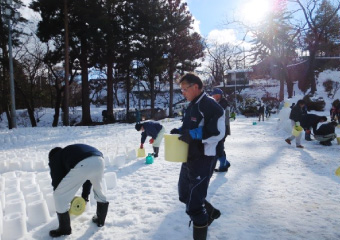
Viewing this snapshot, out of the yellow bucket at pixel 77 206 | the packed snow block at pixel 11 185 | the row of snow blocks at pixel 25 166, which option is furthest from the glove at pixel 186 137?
the row of snow blocks at pixel 25 166

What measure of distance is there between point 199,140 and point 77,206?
74.4 inches

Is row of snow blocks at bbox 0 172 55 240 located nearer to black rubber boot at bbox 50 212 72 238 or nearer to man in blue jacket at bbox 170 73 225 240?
black rubber boot at bbox 50 212 72 238

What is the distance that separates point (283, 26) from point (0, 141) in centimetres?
2750

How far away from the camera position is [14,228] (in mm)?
2928

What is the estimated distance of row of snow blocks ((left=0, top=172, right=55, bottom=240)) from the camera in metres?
2.93

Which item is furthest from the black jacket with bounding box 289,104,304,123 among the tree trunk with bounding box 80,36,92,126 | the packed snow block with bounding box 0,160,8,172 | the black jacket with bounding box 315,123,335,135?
the tree trunk with bounding box 80,36,92,126

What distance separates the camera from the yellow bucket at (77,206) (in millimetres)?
3285

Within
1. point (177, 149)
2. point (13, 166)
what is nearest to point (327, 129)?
point (177, 149)

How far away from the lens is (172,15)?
27547 mm

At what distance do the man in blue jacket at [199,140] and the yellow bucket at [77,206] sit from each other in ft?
4.93

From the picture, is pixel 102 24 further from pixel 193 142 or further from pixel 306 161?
pixel 193 142

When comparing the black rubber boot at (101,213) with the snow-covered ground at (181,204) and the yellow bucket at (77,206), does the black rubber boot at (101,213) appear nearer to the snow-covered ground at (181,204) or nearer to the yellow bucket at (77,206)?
the snow-covered ground at (181,204)

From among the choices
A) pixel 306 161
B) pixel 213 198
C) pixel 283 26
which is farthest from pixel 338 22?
pixel 213 198

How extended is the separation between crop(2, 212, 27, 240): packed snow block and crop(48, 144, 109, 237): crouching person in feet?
1.11
